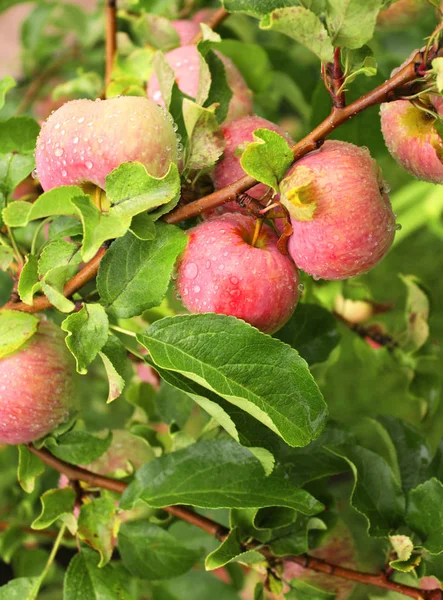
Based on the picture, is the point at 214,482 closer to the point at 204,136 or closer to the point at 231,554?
the point at 231,554

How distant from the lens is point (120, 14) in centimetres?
69

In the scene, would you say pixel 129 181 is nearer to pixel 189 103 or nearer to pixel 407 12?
pixel 189 103

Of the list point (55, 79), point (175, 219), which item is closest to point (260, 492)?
point (175, 219)

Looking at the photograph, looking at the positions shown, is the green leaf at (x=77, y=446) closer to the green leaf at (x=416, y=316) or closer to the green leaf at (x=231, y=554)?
the green leaf at (x=231, y=554)

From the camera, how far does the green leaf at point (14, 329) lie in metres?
0.44

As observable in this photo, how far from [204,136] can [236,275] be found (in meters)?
0.09

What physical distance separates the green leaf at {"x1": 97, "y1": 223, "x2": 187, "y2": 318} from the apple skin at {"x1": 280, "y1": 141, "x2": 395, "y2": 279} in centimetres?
7

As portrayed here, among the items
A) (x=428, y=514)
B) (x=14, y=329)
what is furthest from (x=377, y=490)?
(x=14, y=329)

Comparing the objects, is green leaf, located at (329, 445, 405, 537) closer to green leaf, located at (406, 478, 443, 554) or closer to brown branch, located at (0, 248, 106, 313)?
green leaf, located at (406, 478, 443, 554)

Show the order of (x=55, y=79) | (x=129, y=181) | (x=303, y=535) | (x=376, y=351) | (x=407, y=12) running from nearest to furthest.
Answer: (x=129, y=181), (x=303, y=535), (x=376, y=351), (x=407, y=12), (x=55, y=79)

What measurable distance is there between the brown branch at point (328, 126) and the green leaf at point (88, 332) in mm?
71

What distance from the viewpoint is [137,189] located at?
363 mm

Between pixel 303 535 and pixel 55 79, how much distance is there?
79 centimetres

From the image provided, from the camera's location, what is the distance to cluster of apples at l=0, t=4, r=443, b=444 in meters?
0.36
